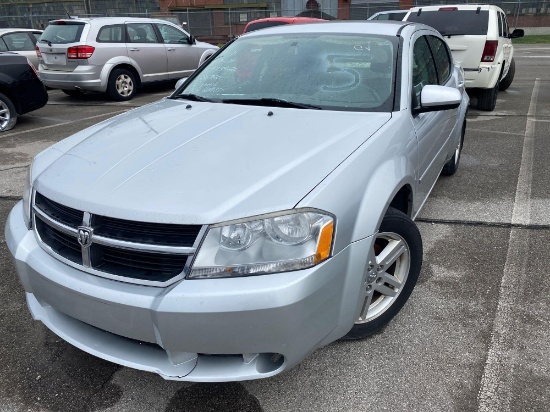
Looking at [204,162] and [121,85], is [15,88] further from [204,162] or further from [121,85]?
[204,162]

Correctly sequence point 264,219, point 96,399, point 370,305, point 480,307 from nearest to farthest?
1. point 264,219
2. point 96,399
3. point 370,305
4. point 480,307

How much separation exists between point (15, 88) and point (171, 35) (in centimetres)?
461

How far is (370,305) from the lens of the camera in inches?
101

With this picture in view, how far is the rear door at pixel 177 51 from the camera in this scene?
11.2 meters

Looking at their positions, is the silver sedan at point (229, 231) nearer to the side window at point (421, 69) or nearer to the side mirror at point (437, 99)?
the side mirror at point (437, 99)

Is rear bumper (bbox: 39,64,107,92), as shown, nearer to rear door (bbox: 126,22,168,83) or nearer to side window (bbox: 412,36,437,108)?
rear door (bbox: 126,22,168,83)

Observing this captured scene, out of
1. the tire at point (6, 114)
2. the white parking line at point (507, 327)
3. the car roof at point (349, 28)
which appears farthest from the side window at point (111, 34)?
the white parking line at point (507, 327)

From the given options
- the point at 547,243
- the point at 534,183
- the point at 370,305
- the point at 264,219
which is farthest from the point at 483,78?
the point at 264,219

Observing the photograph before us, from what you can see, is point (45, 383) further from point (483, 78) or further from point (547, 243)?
point (483, 78)

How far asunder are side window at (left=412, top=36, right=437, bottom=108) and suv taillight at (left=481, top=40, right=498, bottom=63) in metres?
5.10

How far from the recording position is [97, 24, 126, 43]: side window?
32.5ft

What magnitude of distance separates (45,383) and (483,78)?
8.09 metres

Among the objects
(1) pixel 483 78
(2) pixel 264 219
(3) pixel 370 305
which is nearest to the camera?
(2) pixel 264 219

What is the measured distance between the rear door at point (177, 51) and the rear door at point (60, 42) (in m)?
1.90
